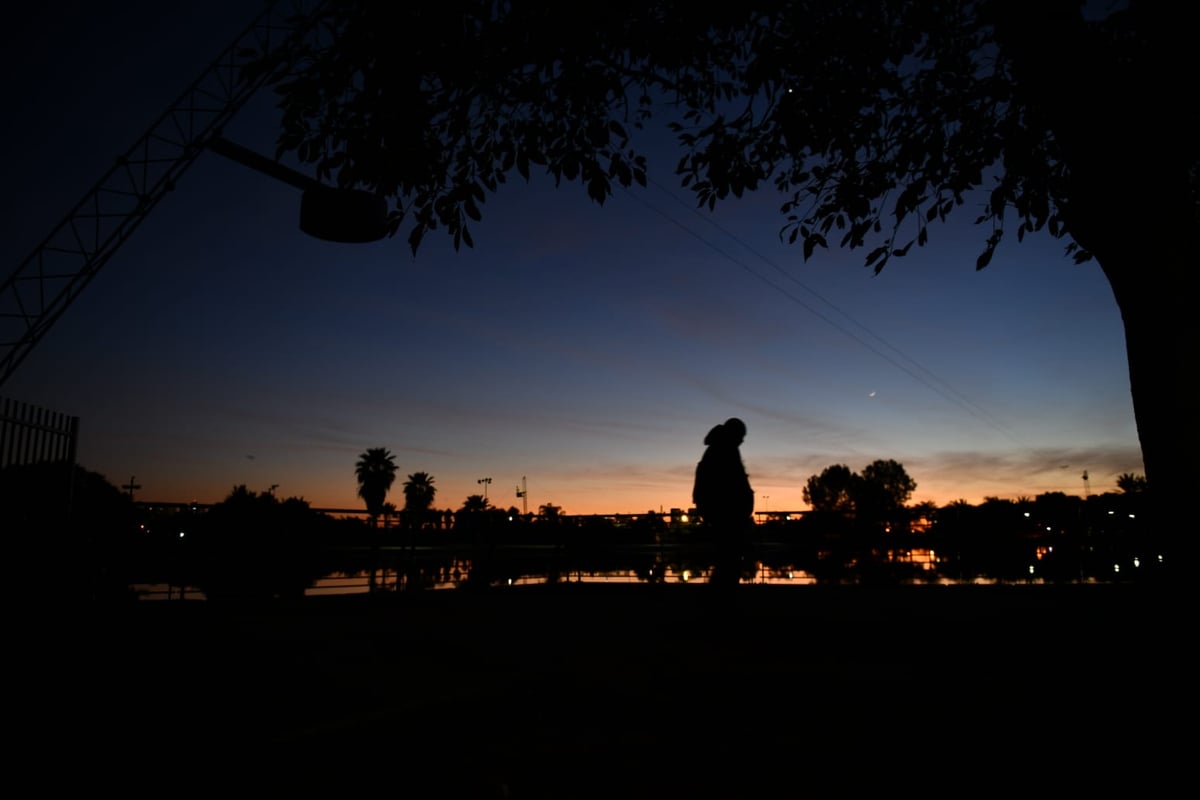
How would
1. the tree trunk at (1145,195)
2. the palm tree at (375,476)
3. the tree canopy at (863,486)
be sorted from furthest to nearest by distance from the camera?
1. the tree canopy at (863,486)
2. the palm tree at (375,476)
3. the tree trunk at (1145,195)

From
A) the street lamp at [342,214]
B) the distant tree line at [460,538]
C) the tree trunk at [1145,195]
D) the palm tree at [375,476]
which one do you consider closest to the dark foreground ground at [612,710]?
the tree trunk at [1145,195]

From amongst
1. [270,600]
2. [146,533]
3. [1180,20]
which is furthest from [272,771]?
[146,533]

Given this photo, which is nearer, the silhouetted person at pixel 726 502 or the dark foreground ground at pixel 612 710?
the dark foreground ground at pixel 612 710

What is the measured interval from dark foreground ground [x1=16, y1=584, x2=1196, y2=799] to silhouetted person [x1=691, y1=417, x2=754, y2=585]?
0.77 metres

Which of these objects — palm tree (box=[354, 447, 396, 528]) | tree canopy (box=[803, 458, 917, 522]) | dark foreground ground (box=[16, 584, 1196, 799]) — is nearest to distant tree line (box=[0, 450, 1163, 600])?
dark foreground ground (box=[16, 584, 1196, 799])

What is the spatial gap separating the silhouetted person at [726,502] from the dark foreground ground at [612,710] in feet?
2.52

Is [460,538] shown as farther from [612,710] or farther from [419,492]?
[419,492]

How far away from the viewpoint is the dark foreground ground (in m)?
2.91

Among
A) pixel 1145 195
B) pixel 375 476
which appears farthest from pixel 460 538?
pixel 375 476

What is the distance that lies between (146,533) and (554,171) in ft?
31.7

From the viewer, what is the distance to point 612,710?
13.1 ft

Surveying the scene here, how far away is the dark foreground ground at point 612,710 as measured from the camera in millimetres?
2914

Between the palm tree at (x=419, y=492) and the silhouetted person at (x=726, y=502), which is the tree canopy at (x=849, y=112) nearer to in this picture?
the silhouetted person at (x=726, y=502)

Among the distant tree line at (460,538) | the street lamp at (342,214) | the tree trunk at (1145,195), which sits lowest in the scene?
the distant tree line at (460,538)
